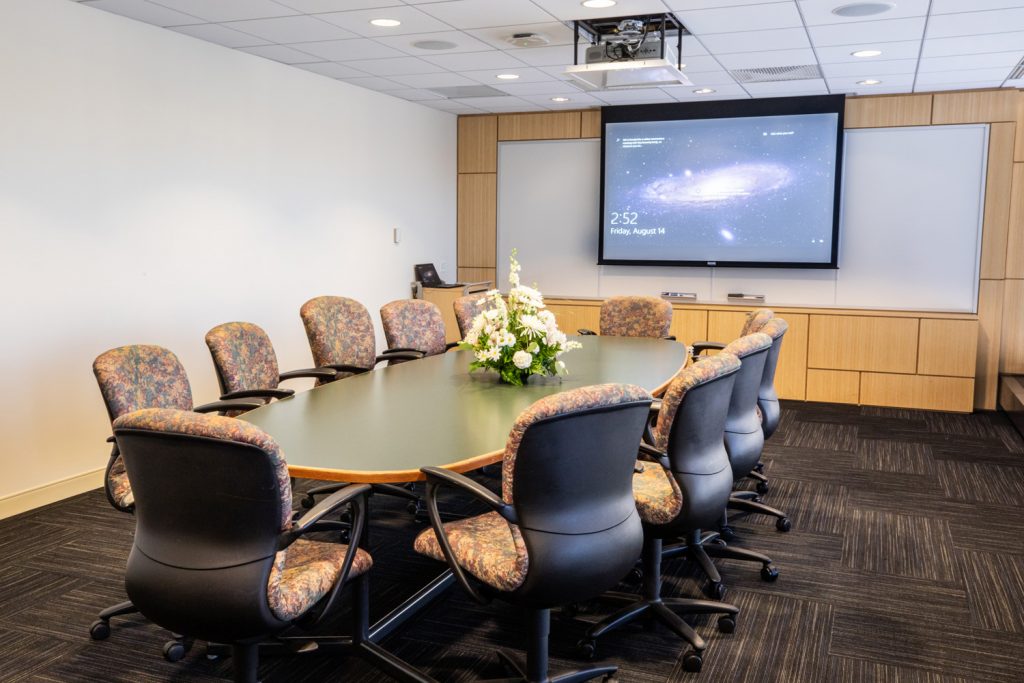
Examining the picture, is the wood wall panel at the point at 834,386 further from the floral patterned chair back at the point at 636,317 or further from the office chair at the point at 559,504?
the office chair at the point at 559,504

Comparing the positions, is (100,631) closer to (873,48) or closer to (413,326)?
(413,326)

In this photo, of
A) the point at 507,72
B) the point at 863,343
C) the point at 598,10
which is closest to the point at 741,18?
the point at 598,10

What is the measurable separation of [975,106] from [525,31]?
14.3ft

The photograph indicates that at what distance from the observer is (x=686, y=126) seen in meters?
8.02

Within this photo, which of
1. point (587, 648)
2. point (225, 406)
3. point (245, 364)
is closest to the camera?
point (587, 648)

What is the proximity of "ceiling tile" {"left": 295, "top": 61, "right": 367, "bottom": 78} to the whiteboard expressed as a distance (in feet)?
8.86

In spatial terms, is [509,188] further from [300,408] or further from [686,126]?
[300,408]

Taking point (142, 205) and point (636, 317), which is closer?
point (142, 205)

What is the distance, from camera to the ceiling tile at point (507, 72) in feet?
21.2

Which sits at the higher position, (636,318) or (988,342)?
(636,318)

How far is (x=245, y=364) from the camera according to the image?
4160 mm

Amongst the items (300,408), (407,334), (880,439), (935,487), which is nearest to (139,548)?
(300,408)

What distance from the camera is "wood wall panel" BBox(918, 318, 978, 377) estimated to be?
23.1 ft

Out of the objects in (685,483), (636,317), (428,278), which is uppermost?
(428,278)
